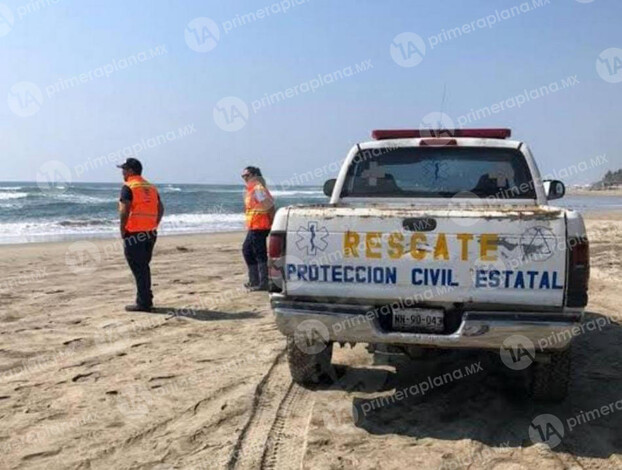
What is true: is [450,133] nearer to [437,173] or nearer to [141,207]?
[437,173]

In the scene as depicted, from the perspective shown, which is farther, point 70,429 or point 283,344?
point 283,344

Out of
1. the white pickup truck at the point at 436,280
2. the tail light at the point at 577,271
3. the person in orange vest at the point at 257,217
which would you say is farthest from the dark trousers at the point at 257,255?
the tail light at the point at 577,271

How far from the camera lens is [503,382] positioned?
4750 mm

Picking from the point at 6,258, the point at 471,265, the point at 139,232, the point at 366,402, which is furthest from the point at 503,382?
the point at 6,258

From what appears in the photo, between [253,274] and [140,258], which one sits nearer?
[140,258]

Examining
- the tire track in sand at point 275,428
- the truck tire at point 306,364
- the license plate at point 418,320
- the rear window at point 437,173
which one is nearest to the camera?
the tire track in sand at point 275,428

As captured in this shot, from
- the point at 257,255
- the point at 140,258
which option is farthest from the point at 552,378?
the point at 257,255

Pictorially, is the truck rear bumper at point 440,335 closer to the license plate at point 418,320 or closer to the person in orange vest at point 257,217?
the license plate at point 418,320

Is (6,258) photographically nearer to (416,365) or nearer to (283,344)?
(283,344)

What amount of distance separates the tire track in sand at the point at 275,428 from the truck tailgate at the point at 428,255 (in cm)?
83

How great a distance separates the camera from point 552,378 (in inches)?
162

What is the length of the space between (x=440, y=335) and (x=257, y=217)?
5051mm

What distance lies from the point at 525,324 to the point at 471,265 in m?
0.48

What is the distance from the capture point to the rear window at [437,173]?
531 cm
